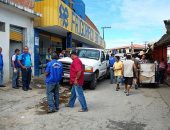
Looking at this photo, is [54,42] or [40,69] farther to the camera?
[54,42]

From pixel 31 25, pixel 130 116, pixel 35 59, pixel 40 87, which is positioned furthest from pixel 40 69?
pixel 130 116

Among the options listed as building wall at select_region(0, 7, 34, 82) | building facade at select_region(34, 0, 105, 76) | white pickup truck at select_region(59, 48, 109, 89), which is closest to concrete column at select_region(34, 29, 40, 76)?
building facade at select_region(34, 0, 105, 76)

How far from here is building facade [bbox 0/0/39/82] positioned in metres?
15.8

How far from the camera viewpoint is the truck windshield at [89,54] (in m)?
17.6

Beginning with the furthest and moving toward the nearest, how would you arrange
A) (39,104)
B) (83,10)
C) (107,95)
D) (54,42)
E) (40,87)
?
(83,10), (54,42), (40,87), (107,95), (39,104)

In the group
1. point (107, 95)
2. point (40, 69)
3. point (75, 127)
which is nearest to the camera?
point (75, 127)

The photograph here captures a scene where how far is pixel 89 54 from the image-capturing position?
1778cm

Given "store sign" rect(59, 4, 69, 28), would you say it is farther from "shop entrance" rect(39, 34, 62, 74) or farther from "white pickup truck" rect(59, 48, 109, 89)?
"white pickup truck" rect(59, 48, 109, 89)

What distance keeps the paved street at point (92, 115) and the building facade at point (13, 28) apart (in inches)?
142

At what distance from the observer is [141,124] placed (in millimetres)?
8484

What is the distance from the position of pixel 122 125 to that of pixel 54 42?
1710 centimetres

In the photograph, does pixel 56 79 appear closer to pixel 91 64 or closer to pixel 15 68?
pixel 15 68

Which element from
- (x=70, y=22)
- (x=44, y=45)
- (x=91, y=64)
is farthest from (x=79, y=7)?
(x=91, y=64)

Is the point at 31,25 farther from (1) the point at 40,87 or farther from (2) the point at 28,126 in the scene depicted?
(2) the point at 28,126
